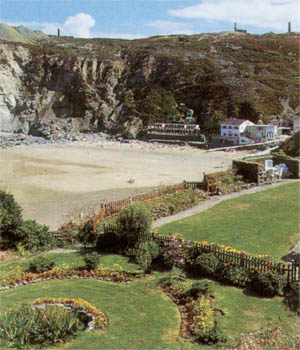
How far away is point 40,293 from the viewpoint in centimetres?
1398

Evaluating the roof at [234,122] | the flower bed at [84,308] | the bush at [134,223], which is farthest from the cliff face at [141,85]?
the flower bed at [84,308]

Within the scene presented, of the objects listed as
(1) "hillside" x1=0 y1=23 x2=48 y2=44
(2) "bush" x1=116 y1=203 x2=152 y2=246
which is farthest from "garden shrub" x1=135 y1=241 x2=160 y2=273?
(1) "hillside" x1=0 y1=23 x2=48 y2=44

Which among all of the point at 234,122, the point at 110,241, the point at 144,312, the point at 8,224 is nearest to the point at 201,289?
the point at 144,312

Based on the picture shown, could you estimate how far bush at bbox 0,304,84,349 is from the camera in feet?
33.9

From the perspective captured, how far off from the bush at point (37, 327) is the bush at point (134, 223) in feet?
27.5

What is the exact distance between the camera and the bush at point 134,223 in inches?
761

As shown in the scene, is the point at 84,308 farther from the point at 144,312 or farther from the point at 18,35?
the point at 18,35

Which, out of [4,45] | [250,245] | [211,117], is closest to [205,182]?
[250,245]

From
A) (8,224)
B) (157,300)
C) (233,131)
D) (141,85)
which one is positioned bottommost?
(157,300)

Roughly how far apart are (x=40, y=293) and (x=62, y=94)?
107060 mm

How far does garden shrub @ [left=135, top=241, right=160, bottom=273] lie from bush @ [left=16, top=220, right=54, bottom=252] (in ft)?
17.6

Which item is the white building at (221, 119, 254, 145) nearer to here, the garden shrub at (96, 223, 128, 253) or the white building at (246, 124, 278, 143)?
the white building at (246, 124, 278, 143)

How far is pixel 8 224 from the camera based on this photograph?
66.2ft

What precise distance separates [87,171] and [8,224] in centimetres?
3153
